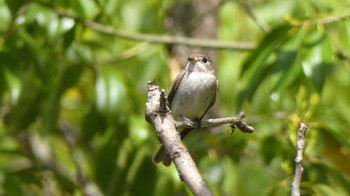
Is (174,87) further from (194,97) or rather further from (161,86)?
(161,86)

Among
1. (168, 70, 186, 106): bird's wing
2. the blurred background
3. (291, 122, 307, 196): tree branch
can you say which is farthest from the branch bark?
(168, 70, 186, 106): bird's wing

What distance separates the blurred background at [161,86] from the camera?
191 inches

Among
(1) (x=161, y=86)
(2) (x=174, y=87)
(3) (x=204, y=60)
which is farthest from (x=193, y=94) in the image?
(1) (x=161, y=86)

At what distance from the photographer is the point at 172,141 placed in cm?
276

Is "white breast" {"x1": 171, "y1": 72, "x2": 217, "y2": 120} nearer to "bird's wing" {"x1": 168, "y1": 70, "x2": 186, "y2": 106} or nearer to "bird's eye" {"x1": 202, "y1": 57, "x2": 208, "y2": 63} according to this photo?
"bird's wing" {"x1": 168, "y1": 70, "x2": 186, "y2": 106}

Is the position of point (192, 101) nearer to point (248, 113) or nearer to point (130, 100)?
point (130, 100)

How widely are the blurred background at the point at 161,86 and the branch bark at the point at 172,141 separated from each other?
1398 millimetres

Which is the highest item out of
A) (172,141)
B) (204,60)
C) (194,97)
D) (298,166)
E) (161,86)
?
(161,86)

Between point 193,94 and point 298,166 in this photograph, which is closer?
point 298,166

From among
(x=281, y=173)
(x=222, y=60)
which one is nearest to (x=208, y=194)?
(x=281, y=173)

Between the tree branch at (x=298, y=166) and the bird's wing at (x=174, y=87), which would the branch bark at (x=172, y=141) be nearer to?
the tree branch at (x=298, y=166)

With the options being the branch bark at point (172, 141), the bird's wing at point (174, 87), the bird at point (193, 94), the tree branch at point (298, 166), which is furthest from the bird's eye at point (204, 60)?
the tree branch at point (298, 166)

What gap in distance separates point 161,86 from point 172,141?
Answer: 3.33m

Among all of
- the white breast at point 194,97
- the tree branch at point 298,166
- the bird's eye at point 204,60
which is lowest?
the tree branch at point 298,166
